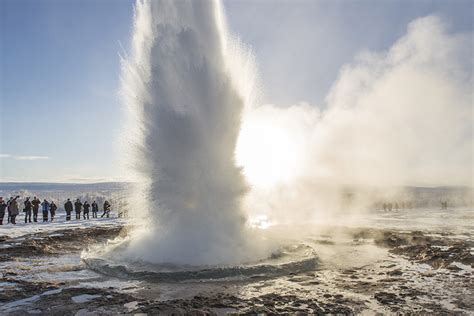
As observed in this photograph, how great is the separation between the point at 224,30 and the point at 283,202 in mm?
26165

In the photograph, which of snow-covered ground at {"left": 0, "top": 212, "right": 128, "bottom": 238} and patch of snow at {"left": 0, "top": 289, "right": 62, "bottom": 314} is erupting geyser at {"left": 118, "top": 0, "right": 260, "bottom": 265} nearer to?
patch of snow at {"left": 0, "top": 289, "right": 62, "bottom": 314}

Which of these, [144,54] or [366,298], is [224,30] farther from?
[366,298]

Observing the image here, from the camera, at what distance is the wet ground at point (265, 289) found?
5250mm

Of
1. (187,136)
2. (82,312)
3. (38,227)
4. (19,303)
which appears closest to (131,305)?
(82,312)

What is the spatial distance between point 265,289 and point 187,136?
467 cm

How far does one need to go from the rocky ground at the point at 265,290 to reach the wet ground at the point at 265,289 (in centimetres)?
1

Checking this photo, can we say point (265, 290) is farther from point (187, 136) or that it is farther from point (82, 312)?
point (187, 136)

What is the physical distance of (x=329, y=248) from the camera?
11352 mm

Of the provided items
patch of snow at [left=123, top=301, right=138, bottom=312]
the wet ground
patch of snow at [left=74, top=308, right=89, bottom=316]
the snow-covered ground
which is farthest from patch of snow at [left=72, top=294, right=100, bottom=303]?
the snow-covered ground

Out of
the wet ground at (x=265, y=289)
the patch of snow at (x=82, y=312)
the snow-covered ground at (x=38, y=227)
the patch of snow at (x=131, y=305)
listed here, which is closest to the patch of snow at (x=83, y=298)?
the wet ground at (x=265, y=289)

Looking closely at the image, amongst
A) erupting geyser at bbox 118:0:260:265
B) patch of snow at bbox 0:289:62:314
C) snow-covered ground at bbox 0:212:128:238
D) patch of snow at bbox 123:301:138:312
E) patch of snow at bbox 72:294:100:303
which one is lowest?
snow-covered ground at bbox 0:212:128:238

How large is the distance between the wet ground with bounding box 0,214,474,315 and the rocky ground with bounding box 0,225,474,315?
0.01 m

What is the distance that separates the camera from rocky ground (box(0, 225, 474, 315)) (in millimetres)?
5246

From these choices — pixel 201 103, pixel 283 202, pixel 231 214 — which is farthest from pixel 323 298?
pixel 283 202
